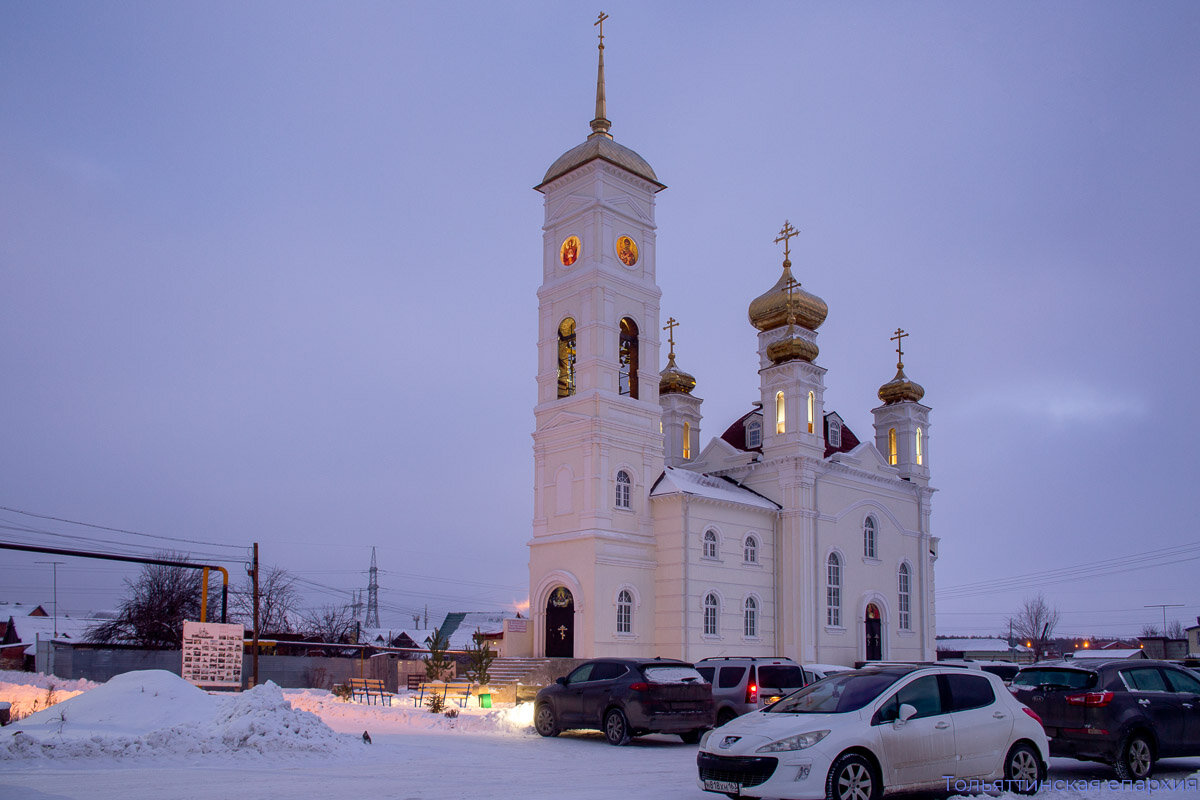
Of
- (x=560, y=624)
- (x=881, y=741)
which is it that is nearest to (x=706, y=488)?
(x=560, y=624)

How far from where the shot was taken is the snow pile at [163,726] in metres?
12.7

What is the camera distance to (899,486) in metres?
43.5

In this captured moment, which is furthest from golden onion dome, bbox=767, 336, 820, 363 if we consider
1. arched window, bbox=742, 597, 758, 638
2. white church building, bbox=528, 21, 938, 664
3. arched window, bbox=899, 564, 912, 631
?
arched window, bbox=899, 564, 912, 631

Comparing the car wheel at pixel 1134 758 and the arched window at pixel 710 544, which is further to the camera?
the arched window at pixel 710 544

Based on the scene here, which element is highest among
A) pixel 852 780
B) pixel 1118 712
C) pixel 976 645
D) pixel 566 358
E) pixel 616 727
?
pixel 566 358

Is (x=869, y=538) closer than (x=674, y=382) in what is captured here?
Yes

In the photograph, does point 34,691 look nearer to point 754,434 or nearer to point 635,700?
point 635,700

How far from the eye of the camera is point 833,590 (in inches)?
1538

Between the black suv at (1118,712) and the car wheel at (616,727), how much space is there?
6.17 m

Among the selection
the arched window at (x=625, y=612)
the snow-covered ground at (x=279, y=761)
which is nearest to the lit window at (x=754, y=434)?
the arched window at (x=625, y=612)

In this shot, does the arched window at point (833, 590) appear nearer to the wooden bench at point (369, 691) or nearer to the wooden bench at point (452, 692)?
the wooden bench at point (452, 692)

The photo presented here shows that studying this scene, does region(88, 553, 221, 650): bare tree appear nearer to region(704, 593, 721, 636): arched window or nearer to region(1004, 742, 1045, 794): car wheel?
region(704, 593, 721, 636): arched window

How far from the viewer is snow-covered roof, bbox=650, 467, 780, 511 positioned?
3444 cm

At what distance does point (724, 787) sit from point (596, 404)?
23.7 m
